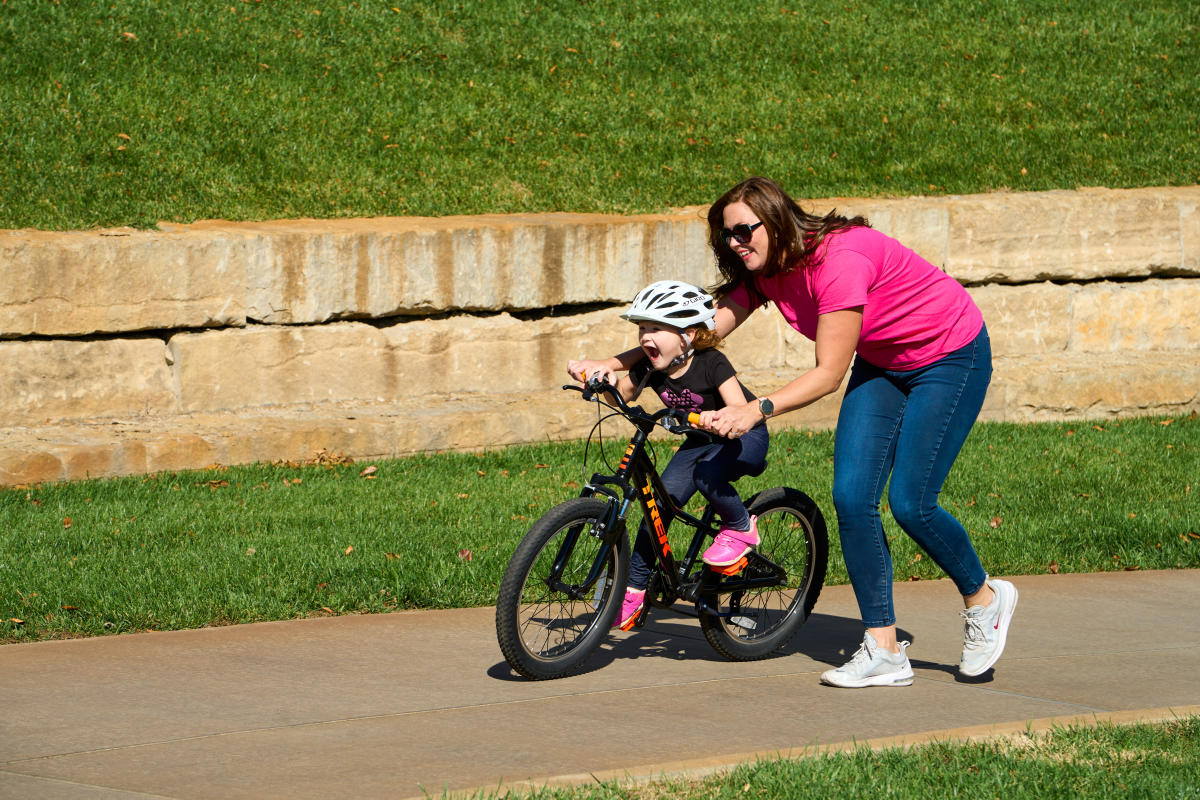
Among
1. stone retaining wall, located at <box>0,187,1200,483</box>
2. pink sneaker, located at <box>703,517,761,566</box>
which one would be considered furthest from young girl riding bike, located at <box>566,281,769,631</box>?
stone retaining wall, located at <box>0,187,1200,483</box>

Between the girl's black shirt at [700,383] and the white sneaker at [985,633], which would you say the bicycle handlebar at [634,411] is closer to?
the girl's black shirt at [700,383]

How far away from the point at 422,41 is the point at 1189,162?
23.6 ft

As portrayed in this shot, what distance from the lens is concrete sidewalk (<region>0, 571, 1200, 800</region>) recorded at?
13.6 feet

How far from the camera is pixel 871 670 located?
513 centimetres

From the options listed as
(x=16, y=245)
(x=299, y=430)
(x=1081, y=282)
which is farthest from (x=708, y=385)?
(x=1081, y=282)

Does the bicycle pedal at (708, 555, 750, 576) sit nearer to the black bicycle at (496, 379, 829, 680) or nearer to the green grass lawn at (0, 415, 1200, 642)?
the black bicycle at (496, 379, 829, 680)

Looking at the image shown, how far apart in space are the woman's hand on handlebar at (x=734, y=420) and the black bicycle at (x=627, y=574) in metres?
0.27

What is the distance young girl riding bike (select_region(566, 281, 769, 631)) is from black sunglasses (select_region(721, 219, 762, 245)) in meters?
0.24

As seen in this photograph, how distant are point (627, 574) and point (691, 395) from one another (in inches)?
28.0

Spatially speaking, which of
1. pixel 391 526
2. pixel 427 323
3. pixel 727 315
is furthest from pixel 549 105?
pixel 727 315

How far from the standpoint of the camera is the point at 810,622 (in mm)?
6250

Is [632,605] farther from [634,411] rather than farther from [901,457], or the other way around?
[901,457]

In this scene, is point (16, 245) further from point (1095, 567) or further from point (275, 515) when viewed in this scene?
point (1095, 567)

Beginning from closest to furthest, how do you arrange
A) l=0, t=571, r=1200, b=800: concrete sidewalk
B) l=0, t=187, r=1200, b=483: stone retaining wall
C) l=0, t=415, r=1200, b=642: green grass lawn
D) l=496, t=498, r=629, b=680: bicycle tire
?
l=0, t=571, r=1200, b=800: concrete sidewalk
l=496, t=498, r=629, b=680: bicycle tire
l=0, t=415, r=1200, b=642: green grass lawn
l=0, t=187, r=1200, b=483: stone retaining wall
